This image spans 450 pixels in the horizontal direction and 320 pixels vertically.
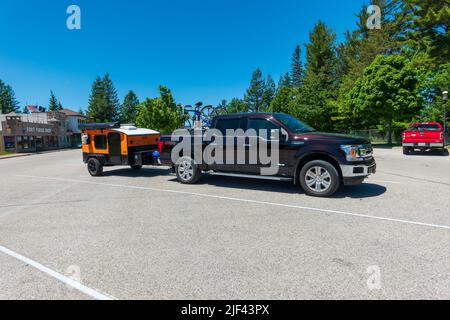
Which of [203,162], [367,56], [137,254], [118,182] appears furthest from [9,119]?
[367,56]

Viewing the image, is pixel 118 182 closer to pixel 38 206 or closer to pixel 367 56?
pixel 38 206

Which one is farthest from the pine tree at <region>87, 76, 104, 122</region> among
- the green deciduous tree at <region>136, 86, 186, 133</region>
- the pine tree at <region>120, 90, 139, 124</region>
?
the green deciduous tree at <region>136, 86, 186, 133</region>

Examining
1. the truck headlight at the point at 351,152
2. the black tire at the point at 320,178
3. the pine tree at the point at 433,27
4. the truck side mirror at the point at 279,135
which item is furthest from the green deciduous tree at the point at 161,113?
the truck headlight at the point at 351,152

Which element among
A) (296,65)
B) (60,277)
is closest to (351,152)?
(60,277)

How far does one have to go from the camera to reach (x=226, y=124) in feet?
25.8

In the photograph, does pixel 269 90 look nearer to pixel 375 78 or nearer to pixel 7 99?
pixel 375 78

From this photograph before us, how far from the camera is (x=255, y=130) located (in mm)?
7363

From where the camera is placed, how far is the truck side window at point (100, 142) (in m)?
10.3

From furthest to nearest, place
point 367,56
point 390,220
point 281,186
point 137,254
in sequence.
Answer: point 367,56 < point 281,186 < point 390,220 < point 137,254

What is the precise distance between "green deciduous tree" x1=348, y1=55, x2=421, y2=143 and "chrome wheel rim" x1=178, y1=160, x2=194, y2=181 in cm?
2250

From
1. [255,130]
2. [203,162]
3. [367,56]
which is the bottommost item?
[203,162]

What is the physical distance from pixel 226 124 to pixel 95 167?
5.91m

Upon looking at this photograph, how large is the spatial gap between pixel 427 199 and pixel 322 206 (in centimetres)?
249

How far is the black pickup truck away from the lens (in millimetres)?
6340
